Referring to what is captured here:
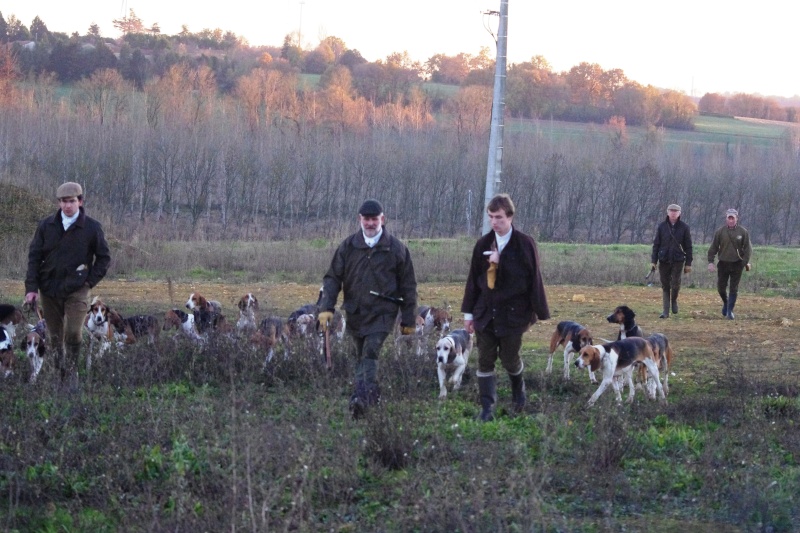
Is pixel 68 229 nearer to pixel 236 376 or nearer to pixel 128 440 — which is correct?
pixel 236 376

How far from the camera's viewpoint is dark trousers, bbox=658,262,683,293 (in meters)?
16.7

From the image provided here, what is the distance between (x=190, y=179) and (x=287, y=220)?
5930 mm

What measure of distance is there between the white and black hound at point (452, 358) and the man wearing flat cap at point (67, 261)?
11.0 ft

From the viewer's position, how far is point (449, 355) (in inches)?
389

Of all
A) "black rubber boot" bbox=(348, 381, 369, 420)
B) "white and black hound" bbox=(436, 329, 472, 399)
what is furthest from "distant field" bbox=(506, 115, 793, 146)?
"black rubber boot" bbox=(348, 381, 369, 420)

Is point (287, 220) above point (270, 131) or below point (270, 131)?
below

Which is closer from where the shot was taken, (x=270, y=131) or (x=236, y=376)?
(x=236, y=376)

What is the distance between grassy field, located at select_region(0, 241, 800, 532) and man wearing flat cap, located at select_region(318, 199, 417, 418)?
31cm

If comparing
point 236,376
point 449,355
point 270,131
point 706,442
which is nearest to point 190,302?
point 236,376

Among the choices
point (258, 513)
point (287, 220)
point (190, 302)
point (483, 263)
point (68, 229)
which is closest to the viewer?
point (258, 513)

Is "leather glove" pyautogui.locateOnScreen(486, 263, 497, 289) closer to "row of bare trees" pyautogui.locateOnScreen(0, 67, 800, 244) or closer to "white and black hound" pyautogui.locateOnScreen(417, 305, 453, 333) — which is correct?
"white and black hound" pyautogui.locateOnScreen(417, 305, 453, 333)

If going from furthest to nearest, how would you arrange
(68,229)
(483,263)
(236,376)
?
(236,376) → (68,229) → (483,263)

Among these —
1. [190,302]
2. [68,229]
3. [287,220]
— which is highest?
[68,229]

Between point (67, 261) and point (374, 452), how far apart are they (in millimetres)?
3852
